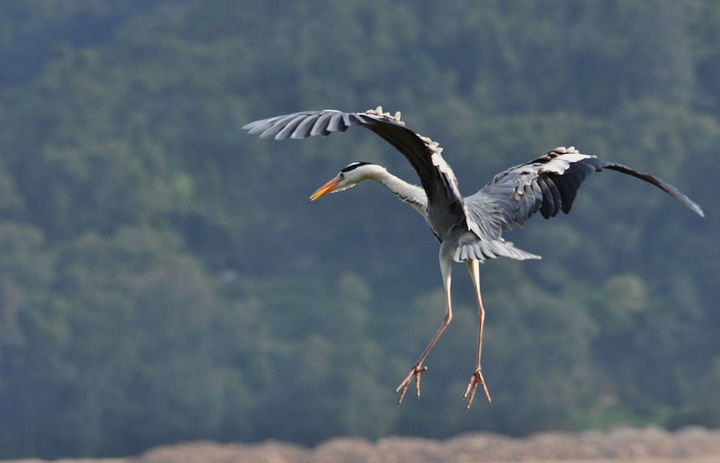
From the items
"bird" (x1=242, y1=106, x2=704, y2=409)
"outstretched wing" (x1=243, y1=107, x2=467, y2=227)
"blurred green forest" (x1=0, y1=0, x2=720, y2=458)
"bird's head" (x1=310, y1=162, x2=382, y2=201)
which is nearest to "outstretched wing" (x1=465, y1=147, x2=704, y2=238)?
"bird" (x1=242, y1=106, x2=704, y2=409)

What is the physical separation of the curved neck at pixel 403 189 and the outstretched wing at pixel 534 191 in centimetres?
22

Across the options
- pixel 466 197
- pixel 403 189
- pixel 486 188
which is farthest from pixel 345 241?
pixel 466 197

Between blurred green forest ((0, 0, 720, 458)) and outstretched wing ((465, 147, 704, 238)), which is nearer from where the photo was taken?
outstretched wing ((465, 147, 704, 238))

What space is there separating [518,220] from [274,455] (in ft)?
74.3

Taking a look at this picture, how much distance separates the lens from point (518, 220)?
22.4 ft

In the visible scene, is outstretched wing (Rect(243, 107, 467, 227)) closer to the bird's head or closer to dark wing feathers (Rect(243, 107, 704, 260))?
dark wing feathers (Rect(243, 107, 704, 260))

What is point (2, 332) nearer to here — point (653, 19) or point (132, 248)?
point (132, 248)

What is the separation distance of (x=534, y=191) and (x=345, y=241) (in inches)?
1023

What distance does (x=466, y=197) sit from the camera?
6789 millimetres

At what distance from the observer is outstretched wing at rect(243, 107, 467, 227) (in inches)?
221

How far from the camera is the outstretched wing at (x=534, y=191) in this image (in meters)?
6.75

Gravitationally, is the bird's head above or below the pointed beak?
above

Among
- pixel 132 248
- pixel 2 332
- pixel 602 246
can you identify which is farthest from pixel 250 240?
pixel 602 246

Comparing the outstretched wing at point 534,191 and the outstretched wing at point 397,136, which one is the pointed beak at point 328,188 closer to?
the outstretched wing at point 397,136
